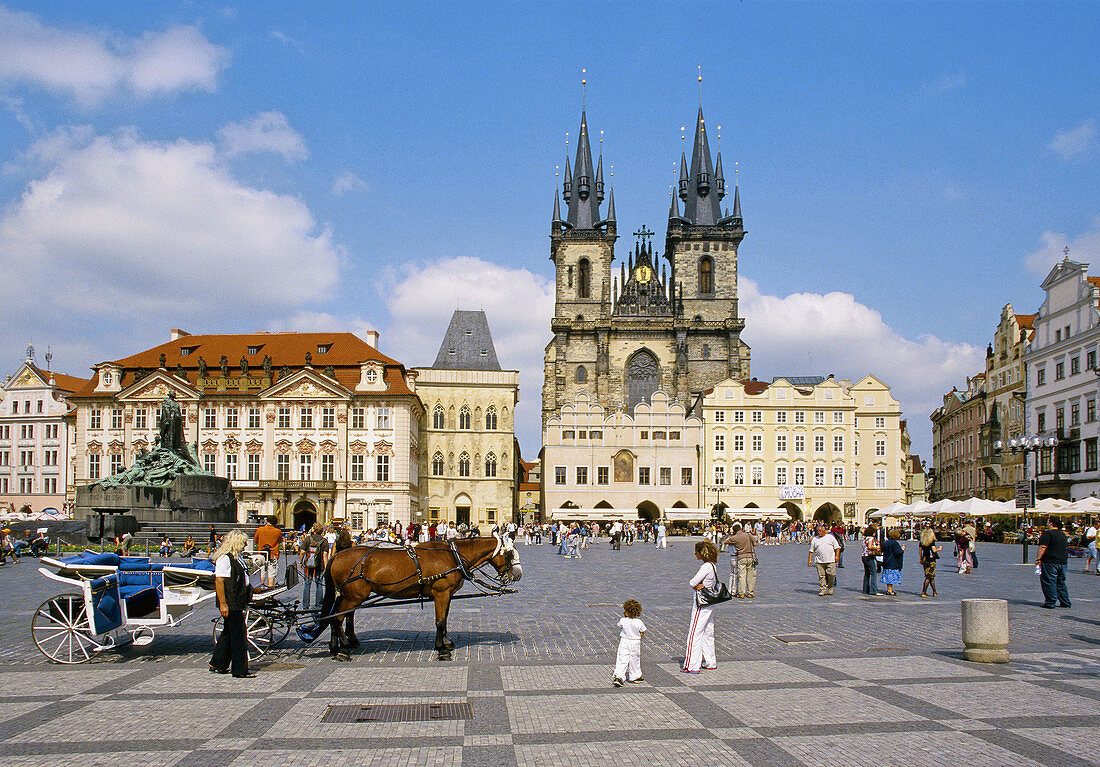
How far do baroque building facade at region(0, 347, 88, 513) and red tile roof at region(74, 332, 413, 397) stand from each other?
14.4 feet

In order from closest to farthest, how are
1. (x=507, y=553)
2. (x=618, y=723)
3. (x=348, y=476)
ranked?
1. (x=618, y=723)
2. (x=507, y=553)
3. (x=348, y=476)

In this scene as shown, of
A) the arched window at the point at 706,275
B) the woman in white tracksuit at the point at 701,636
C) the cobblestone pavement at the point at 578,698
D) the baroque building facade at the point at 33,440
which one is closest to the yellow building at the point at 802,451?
the arched window at the point at 706,275

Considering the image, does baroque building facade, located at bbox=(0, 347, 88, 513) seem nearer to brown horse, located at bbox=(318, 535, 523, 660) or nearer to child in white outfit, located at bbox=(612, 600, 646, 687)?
brown horse, located at bbox=(318, 535, 523, 660)

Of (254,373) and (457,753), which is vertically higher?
(254,373)

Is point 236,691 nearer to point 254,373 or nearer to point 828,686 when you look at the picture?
point 828,686

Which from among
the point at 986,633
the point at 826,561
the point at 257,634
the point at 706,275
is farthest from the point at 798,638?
the point at 706,275

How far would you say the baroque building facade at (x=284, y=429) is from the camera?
204 ft

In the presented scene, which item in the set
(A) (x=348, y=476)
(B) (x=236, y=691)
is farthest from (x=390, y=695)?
(A) (x=348, y=476)

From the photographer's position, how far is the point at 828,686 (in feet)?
29.9

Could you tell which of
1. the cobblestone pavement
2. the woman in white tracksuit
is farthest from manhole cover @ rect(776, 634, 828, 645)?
the woman in white tracksuit

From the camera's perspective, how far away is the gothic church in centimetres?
8425

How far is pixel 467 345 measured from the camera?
76.3 m

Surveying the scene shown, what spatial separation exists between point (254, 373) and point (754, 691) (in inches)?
2368

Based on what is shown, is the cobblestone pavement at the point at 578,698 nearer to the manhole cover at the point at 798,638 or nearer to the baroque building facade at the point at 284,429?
the manhole cover at the point at 798,638
